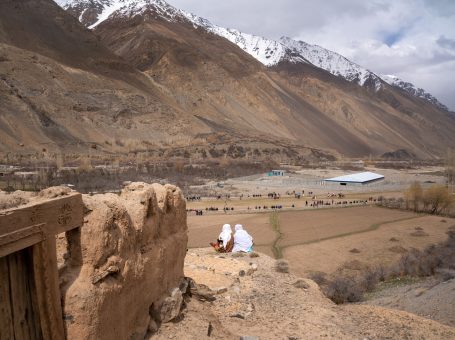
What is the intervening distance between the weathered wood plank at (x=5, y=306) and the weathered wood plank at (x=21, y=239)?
7.3 inches

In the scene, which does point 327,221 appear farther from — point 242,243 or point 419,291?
point 419,291

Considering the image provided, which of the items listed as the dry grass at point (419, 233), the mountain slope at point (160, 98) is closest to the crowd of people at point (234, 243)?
the dry grass at point (419, 233)

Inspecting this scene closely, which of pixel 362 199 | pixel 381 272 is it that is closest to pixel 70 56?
pixel 362 199

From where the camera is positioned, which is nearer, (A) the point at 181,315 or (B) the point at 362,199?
(A) the point at 181,315

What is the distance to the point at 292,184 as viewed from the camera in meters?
55.2

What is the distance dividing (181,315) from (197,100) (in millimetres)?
87767

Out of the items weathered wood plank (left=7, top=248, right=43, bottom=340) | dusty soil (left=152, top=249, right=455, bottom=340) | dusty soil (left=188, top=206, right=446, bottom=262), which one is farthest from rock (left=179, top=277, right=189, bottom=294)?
dusty soil (left=188, top=206, right=446, bottom=262)

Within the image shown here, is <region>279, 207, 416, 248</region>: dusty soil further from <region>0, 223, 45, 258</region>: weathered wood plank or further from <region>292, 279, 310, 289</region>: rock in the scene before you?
<region>0, 223, 45, 258</region>: weathered wood plank

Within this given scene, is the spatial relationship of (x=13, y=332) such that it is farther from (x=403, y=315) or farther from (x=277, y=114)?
(x=277, y=114)

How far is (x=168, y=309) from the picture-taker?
780 centimetres

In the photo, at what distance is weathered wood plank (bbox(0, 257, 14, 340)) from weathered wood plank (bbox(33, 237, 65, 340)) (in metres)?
0.36

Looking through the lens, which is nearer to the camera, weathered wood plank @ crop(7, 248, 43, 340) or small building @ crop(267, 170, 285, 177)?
weathered wood plank @ crop(7, 248, 43, 340)

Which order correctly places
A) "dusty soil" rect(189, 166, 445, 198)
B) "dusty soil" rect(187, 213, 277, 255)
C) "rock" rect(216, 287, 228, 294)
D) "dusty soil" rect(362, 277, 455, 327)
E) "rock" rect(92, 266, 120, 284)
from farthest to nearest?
"dusty soil" rect(189, 166, 445, 198)
"dusty soil" rect(187, 213, 277, 255)
"dusty soil" rect(362, 277, 455, 327)
"rock" rect(216, 287, 228, 294)
"rock" rect(92, 266, 120, 284)

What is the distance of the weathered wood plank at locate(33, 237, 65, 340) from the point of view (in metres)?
5.37
